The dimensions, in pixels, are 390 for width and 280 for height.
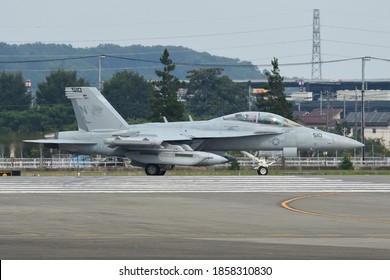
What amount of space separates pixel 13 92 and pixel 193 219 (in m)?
114

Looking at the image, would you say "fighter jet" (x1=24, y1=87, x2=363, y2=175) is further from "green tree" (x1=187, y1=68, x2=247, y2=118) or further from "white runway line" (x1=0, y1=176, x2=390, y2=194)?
"green tree" (x1=187, y1=68, x2=247, y2=118)

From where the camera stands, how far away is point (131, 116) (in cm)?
13738

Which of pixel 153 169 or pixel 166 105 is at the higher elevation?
pixel 166 105

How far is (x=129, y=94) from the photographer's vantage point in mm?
144000

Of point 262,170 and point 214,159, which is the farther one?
point 262,170

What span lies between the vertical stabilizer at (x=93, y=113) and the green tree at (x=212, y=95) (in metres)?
115

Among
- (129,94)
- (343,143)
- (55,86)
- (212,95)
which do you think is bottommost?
(343,143)

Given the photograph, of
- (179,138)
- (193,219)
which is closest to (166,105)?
(179,138)

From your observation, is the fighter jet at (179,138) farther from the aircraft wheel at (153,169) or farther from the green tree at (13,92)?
the green tree at (13,92)

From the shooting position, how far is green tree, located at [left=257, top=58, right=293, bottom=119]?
87375mm

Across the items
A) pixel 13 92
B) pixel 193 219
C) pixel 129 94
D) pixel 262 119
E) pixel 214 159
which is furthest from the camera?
pixel 129 94

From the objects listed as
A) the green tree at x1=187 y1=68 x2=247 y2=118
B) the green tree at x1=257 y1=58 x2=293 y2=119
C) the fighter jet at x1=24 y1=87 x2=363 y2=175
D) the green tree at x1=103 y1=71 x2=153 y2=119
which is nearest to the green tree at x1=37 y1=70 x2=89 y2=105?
the green tree at x1=103 y1=71 x2=153 y2=119

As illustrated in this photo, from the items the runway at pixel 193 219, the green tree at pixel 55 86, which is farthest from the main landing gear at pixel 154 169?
the green tree at pixel 55 86

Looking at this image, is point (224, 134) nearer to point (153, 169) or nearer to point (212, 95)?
point (153, 169)
